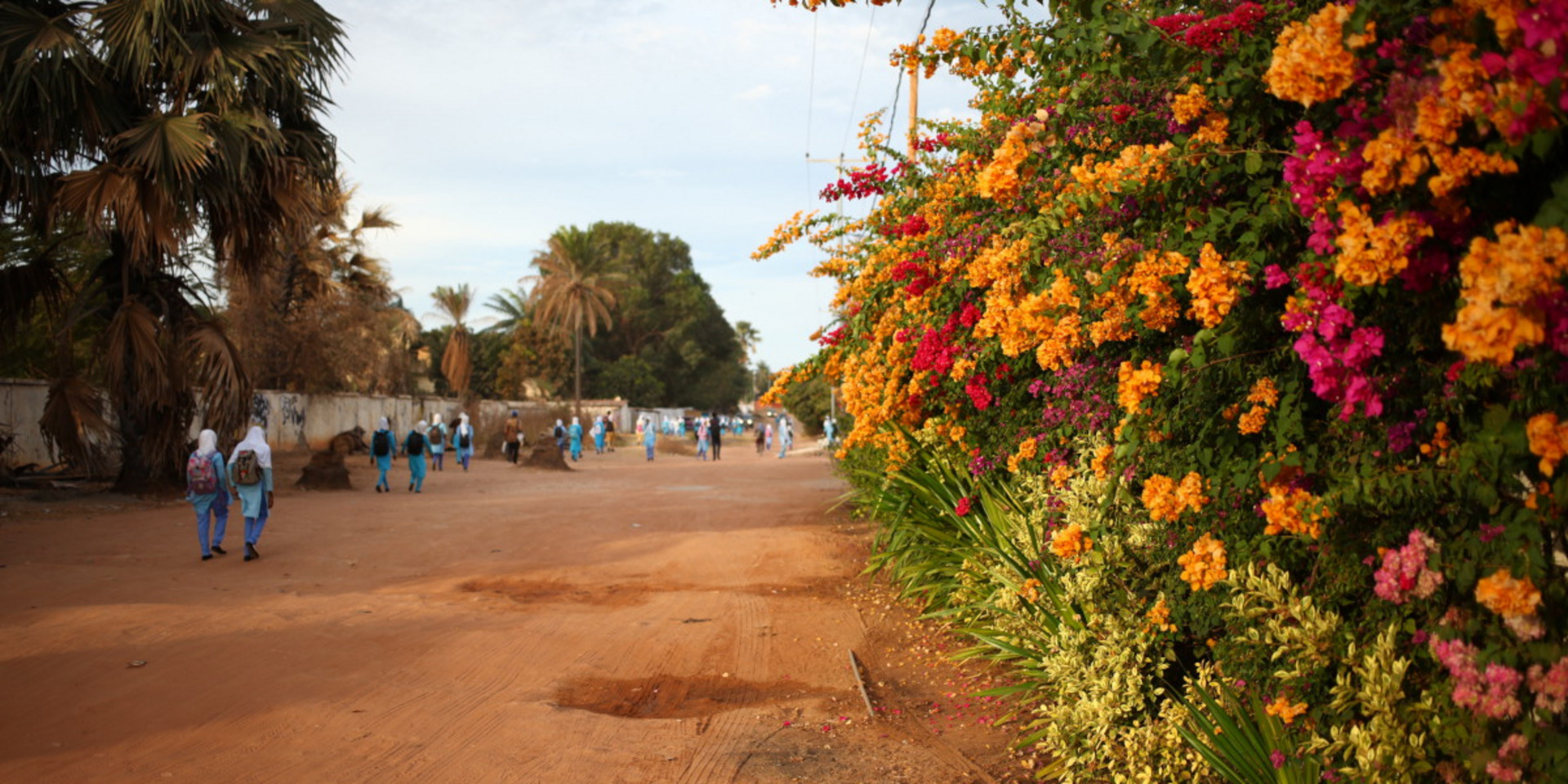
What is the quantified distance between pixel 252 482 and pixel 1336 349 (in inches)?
426

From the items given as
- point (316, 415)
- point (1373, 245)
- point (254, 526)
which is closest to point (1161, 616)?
point (1373, 245)

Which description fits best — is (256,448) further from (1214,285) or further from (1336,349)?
(1336,349)

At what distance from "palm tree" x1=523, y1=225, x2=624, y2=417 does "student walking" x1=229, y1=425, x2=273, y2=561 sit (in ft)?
133

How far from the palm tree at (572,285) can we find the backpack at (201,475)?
1610 inches

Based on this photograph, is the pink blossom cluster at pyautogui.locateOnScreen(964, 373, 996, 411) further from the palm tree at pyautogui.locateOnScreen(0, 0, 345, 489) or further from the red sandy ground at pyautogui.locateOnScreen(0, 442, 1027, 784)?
the palm tree at pyautogui.locateOnScreen(0, 0, 345, 489)

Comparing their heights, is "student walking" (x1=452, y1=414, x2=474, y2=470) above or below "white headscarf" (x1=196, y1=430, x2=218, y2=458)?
below

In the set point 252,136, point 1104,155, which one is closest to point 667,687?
point 1104,155

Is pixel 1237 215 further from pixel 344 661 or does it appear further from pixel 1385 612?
pixel 344 661

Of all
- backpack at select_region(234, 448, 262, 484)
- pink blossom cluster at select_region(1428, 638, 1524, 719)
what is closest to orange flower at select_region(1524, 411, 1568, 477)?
pink blossom cluster at select_region(1428, 638, 1524, 719)

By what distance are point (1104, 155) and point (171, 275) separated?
631 inches

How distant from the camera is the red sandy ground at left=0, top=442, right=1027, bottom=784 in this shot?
5.01 m

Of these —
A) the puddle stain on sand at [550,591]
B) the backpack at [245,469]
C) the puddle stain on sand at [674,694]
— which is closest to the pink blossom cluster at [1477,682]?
the puddle stain on sand at [674,694]

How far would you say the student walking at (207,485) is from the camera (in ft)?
35.4

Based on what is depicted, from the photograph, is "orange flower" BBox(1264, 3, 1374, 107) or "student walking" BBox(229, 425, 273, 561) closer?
"orange flower" BBox(1264, 3, 1374, 107)
